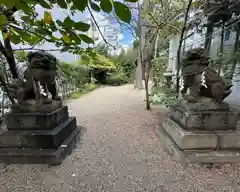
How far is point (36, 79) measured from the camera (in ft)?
8.65

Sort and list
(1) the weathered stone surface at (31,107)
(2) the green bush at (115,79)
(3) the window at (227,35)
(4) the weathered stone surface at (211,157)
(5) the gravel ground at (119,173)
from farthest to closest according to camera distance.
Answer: (2) the green bush at (115,79), (3) the window at (227,35), (1) the weathered stone surface at (31,107), (4) the weathered stone surface at (211,157), (5) the gravel ground at (119,173)

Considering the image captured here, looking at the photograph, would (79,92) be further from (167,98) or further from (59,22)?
(59,22)

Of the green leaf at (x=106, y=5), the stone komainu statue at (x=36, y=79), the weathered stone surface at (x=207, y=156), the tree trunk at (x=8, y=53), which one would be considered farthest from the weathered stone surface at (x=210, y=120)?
the tree trunk at (x=8, y=53)

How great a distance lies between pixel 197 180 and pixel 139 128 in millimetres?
1964

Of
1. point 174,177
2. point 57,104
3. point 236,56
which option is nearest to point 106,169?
point 174,177

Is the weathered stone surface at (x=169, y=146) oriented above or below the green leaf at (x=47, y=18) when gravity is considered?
below

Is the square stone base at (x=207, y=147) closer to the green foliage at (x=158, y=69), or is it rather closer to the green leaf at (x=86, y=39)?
the green leaf at (x=86, y=39)

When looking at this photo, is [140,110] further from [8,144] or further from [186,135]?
[8,144]

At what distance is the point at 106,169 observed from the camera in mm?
2357

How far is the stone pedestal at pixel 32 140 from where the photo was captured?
2.41 metres

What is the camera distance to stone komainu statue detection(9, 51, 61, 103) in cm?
260

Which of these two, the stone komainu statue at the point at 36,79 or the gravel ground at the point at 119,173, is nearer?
the gravel ground at the point at 119,173

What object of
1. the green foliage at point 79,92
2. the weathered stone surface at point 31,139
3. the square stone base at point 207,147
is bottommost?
the green foliage at point 79,92

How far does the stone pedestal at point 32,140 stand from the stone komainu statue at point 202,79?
1901 mm
